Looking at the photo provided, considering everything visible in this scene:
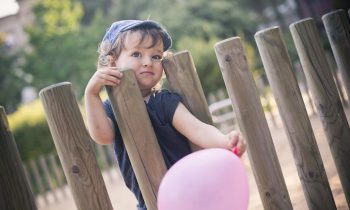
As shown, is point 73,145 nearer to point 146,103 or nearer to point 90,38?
point 146,103

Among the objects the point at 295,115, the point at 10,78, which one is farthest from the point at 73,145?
the point at 10,78

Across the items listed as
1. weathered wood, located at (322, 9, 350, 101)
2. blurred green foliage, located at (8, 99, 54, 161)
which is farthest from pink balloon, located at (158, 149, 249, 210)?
blurred green foliage, located at (8, 99, 54, 161)

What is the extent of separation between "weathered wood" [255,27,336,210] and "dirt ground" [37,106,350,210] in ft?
2.29

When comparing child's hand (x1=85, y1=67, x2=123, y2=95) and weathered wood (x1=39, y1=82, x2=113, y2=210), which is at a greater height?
child's hand (x1=85, y1=67, x2=123, y2=95)

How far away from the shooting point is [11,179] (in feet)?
5.64

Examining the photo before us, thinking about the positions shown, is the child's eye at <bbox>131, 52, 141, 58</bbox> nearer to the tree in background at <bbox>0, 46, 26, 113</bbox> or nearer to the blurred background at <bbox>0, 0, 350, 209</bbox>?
A: the blurred background at <bbox>0, 0, 350, 209</bbox>

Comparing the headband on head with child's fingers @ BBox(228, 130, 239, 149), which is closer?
child's fingers @ BBox(228, 130, 239, 149)

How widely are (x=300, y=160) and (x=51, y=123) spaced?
1.45 meters

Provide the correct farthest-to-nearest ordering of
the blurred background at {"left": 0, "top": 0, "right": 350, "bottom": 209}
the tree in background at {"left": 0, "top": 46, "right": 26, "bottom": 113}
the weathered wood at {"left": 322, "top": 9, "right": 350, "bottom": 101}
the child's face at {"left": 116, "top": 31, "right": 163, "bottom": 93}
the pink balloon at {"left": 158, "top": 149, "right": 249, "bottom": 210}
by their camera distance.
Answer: the tree in background at {"left": 0, "top": 46, "right": 26, "bottom": 113}
the blurred background at {"left": 0, "top": 0, "right": 350, "bottom": 209}
the weathered wood at {"left": 322, "top": 9, "right": 350, "bottom": 101}
the child's face at {"left": 116, "top": 31, "right": 163, "bottom": 93}
the pink balloon at {"left": 158, "top": 149, "right": 249, "bottom": 210}

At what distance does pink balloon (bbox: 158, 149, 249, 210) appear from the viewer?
1564 mm

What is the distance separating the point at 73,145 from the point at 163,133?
1.72 feet

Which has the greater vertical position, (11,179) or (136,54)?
(136,54)

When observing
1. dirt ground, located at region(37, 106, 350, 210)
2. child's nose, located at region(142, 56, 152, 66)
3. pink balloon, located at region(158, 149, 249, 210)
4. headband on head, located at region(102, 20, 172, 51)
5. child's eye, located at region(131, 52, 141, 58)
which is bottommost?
dirt ground, located at region(37, 106, 350, 210)

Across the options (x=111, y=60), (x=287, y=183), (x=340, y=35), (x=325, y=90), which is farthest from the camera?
(x=287, y=183)
